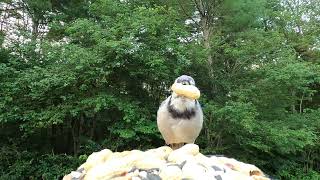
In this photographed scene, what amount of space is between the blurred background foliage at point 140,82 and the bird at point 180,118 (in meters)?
3.73

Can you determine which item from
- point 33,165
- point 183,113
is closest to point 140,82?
point 33,165

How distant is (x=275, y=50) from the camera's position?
709 centimetres

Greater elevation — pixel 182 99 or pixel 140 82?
pixel 140 82

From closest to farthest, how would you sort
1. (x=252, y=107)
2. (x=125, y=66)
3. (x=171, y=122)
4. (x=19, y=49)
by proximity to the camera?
(x=171, y=122)
(x=252, y=107)
(x=125, y=66)
(x=19, y=49)

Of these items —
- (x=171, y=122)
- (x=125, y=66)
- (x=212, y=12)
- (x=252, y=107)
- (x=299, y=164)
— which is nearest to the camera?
(x=171, y=122)

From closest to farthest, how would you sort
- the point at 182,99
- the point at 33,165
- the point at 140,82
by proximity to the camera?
1. the point at 182,99
2. the point at 33,165
3. the point at 140,82

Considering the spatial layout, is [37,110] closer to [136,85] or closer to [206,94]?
[136,85]

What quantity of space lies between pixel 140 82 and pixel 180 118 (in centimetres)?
472

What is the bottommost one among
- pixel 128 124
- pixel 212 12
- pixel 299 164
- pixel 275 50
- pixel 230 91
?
pixel 299 164

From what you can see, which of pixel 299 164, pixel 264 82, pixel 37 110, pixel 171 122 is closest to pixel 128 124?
pixel 37 110

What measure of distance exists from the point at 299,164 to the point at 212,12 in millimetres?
3044

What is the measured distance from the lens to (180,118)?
2.20 m

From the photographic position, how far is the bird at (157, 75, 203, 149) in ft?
7.14

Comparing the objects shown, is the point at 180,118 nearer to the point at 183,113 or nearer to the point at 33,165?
the point at 183,113
